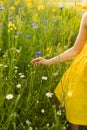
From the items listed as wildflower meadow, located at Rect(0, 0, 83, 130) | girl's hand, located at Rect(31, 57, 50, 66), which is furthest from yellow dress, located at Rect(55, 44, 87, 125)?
girl's hand, located at Rect(31, 57, 50, 66)

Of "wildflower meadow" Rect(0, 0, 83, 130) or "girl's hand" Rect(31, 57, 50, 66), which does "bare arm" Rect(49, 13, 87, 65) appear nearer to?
"girl's hand" Rect(31, 57, 50, 66)

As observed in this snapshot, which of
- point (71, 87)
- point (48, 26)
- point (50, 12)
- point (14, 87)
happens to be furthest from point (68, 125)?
point (50, 12)

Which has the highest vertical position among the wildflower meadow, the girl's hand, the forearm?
the forearm

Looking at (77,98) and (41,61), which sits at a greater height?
(41,61)

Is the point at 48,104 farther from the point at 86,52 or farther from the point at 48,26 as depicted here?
the point at 48,26

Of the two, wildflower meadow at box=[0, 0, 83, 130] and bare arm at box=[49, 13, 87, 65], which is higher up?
bare arm at box=[49, 13, 87, 65]

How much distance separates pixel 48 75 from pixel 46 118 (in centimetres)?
35

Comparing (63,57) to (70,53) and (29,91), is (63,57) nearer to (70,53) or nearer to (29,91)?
(70,53)

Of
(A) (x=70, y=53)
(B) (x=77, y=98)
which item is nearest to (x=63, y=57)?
(A) (x=70, y=53)

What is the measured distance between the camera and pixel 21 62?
3.09 meters

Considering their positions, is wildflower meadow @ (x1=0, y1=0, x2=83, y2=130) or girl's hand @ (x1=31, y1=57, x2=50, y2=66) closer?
wildflower meadow @ (x1=0, y1=0, x2=83, y2=130)

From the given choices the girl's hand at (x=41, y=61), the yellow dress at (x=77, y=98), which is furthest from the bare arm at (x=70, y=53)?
the yellow dress at (x=77, y=98)

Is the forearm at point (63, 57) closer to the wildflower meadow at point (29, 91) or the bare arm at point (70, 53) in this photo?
the bare arm at point (70, 53)

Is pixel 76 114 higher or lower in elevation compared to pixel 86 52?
lower
